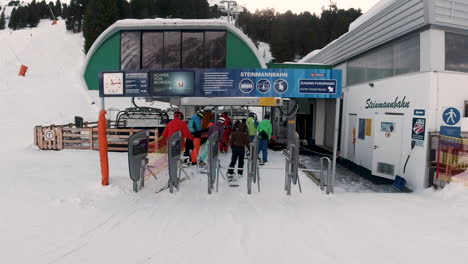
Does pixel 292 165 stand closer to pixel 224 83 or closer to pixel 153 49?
→ pixel 224 83

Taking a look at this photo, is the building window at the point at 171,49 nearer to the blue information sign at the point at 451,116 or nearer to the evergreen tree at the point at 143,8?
the blue information sign at the point at 451,116

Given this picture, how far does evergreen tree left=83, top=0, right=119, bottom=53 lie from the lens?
164 feet

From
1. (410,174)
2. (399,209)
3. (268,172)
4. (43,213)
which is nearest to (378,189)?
(410,174)

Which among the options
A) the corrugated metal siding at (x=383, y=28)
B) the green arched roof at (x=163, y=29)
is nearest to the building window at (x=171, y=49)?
the green arched roof at (x=163, y=29)

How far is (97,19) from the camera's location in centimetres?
5034

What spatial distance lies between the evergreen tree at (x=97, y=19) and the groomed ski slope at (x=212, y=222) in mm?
47096

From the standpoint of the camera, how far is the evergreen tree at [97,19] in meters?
50.0

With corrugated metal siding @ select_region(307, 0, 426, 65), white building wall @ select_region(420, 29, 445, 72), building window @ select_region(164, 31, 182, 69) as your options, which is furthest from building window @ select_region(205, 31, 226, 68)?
white building wall @ select_region(420, 29, 445, 72)

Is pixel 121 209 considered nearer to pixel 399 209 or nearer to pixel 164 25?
pixel 399 209

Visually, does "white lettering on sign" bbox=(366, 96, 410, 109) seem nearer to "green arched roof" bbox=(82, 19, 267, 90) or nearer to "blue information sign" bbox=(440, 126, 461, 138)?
"blue information sign" bbox=(440, 126, 461, 138)

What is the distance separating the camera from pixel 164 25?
14023mm

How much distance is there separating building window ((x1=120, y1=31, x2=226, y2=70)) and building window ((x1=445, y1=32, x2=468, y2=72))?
356 inches

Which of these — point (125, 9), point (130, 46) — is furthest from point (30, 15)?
point (130, 46)

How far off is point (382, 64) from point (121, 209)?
9.35 metres
